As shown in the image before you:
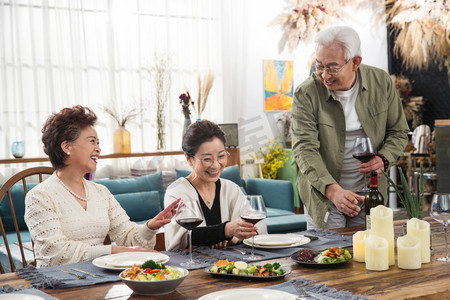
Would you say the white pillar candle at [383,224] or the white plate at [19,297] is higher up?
the white pillar candle at [383,224]

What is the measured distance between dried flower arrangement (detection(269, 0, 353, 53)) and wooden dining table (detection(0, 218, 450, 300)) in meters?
5.42

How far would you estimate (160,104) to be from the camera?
589 centimetres

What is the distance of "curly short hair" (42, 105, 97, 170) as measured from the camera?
2225 mm

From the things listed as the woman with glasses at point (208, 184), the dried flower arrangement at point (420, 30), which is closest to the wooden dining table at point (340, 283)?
the woman with glasses at point (208, 184)

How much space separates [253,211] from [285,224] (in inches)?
125

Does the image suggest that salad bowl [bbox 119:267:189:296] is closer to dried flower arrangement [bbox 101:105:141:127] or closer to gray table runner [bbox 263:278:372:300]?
gray table runner [bbox 263:278:372:300]

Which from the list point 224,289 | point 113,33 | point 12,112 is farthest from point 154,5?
point 224,289

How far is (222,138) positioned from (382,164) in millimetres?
660

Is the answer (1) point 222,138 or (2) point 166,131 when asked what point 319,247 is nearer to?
(1) point 222,138

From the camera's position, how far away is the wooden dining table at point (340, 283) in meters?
1.42

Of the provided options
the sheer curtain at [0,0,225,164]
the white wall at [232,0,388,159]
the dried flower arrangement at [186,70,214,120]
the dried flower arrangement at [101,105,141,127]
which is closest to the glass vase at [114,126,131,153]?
the dried flower arrangement at [101,105,141,127]

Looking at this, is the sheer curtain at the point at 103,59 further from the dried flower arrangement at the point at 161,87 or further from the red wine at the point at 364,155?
the red wine at the point at 364,155

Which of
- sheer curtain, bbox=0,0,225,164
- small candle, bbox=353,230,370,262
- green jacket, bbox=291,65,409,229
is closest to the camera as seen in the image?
small candle, bbox=353,230,370,262

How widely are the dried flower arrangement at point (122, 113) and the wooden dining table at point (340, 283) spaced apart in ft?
12.8
